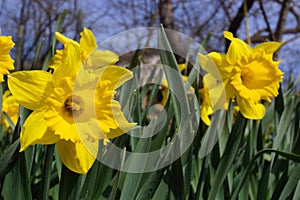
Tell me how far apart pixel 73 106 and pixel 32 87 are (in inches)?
2.6

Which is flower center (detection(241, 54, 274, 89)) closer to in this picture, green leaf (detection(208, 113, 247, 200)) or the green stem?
green leaf (detection(208, 113, 247, 200))

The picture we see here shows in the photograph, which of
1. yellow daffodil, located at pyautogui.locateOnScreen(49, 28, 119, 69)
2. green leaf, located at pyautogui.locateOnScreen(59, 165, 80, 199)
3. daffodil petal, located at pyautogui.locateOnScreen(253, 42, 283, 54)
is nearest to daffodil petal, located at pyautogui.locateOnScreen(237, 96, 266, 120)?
daffodil petal, located at pyautogui.locateOnScreen(253, 42, 283, 54)

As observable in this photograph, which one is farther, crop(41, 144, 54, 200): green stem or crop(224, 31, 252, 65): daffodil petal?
crop(224, 31, 252, 65): daffodil petal

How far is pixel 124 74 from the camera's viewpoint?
1.89ft

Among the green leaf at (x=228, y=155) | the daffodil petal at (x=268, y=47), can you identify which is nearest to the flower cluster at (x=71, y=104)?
the green leaf at (x=228, y=155)

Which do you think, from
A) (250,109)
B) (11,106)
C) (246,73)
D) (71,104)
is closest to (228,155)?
(250,109)

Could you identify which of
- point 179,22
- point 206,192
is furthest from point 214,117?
point 179,22

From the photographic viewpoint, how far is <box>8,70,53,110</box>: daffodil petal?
1.84 feet

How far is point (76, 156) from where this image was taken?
0.53 m

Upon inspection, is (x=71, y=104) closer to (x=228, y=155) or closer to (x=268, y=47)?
(x=228, y=155)

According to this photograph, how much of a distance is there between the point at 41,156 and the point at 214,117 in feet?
1.41

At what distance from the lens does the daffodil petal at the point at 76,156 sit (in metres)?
0.52

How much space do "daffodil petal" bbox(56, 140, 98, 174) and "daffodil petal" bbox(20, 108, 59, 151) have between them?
0.08 ft

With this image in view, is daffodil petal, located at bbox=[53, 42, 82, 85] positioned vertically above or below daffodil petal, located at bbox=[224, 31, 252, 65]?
below
